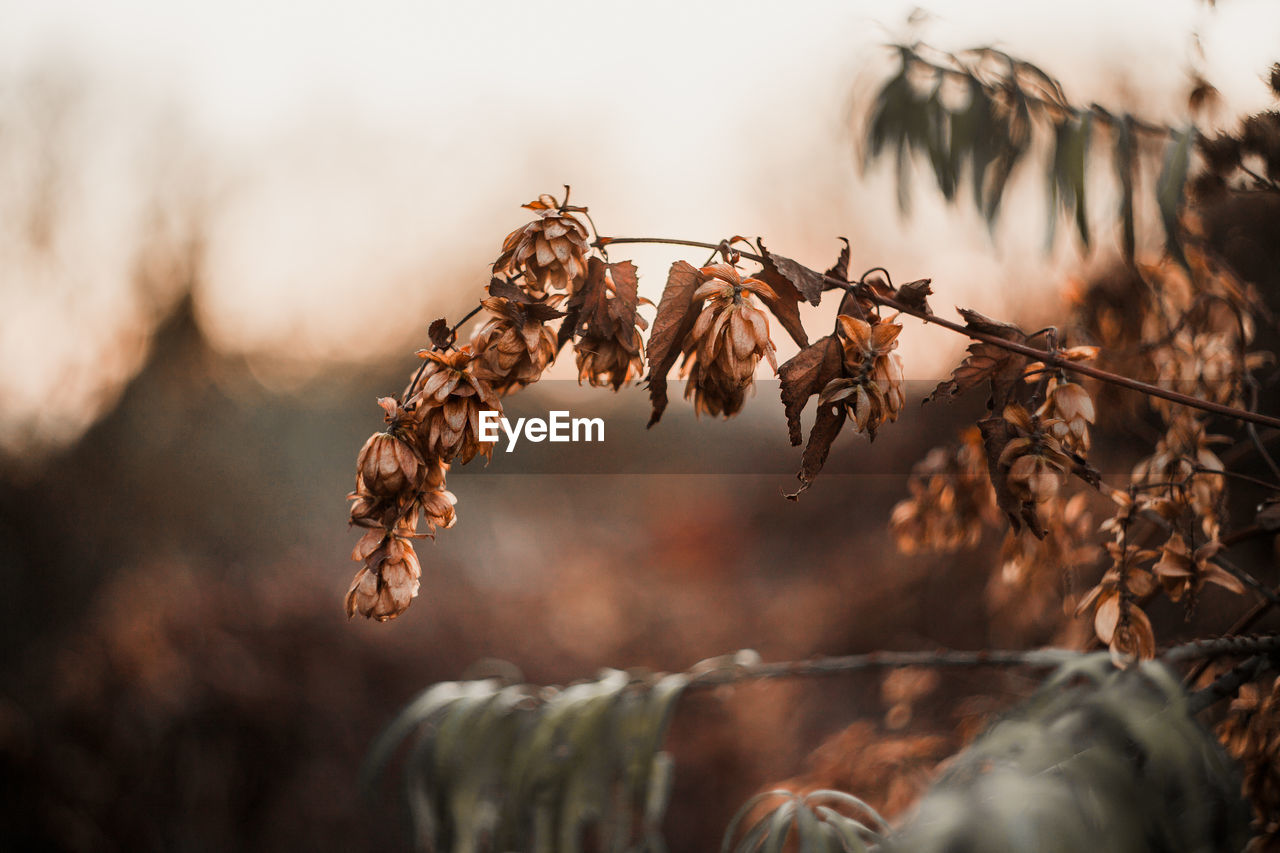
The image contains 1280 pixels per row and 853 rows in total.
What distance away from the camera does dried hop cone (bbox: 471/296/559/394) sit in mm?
340

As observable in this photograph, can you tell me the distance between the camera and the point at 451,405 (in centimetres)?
34

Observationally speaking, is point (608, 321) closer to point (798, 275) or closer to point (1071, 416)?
point (798, 275)

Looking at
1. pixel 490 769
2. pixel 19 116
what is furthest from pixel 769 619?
pixel 19 116

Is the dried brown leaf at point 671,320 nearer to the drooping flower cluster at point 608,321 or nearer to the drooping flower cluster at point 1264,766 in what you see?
the drooping flower cluster at point 608,321

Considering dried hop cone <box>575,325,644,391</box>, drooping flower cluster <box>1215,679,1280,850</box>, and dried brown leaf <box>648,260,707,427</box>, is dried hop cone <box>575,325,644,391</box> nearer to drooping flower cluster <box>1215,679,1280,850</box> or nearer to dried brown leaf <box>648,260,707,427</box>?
dried brown leaf <box>648,260,707,427</box>

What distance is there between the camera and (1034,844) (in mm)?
296

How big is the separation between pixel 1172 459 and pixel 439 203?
6.06 ft

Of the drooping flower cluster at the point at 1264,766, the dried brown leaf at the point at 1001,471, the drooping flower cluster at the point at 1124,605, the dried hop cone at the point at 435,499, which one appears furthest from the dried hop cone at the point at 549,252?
the drooping flower cluster at the point at 1264,766

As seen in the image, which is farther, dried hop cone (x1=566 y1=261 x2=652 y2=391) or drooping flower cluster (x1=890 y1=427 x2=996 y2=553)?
drooping flower cluster (x1=890 y1=427 x2=996 y2=553)

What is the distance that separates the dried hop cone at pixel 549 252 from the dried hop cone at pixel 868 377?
0.13 meters

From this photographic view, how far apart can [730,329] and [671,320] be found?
0.03 m

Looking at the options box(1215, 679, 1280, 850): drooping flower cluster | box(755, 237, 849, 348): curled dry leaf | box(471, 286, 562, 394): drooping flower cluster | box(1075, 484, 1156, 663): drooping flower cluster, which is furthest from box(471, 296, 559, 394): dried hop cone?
box(1215, 679, 1280, 850): drooping flower cluster

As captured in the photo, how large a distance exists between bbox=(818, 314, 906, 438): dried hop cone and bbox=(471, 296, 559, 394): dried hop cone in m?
0.14

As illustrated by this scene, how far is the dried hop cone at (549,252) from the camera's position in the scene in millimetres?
341
